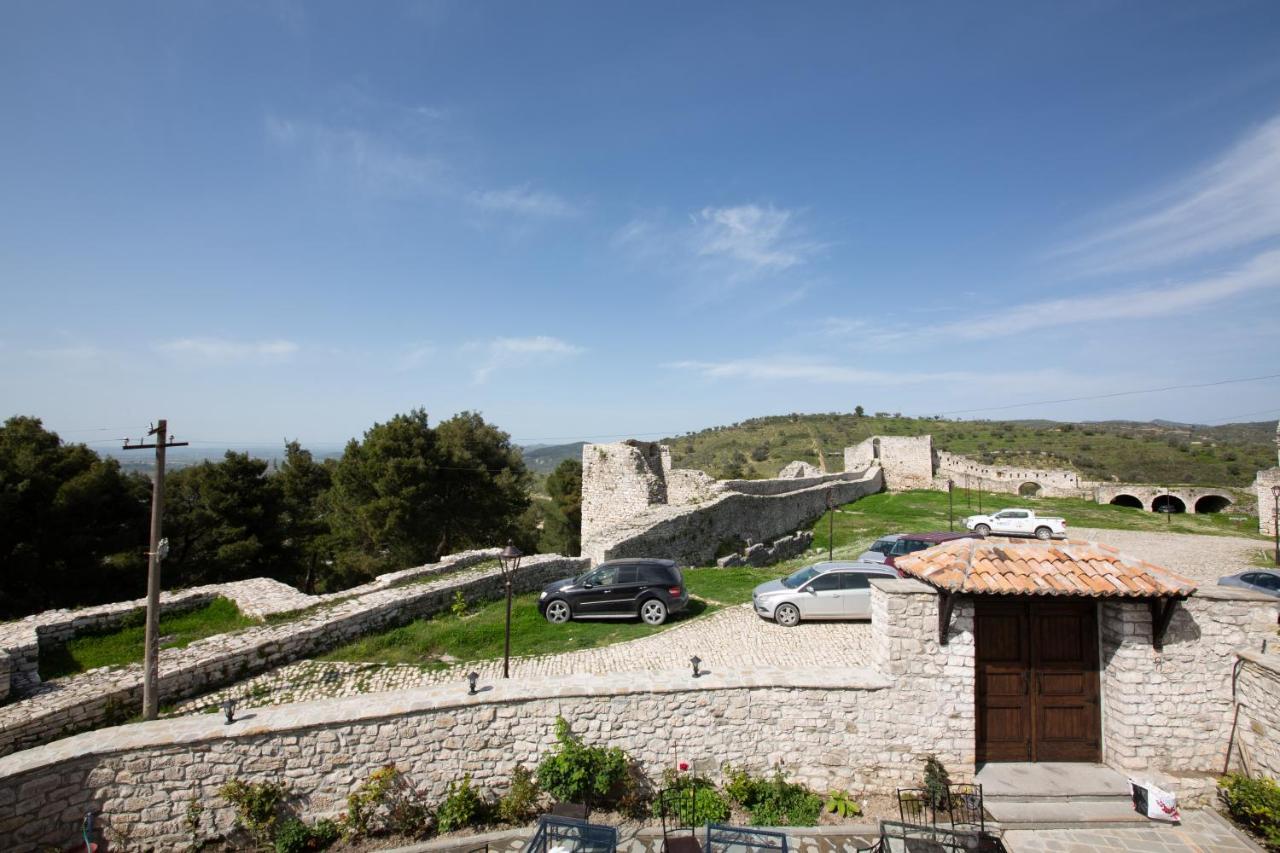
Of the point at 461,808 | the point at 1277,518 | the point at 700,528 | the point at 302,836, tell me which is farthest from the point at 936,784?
the point at 1277,518

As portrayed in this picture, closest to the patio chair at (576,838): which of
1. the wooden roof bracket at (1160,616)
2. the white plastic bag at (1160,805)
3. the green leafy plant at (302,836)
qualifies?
the green leafy plant at (302,836)

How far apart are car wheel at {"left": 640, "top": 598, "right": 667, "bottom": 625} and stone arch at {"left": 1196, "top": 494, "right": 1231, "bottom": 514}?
39847 mm

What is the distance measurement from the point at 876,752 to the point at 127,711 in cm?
1161

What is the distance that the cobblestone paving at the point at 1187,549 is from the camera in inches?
686

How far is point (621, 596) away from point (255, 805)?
7.24 meters

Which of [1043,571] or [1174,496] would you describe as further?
[1174,496]

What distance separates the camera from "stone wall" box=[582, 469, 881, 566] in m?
18.0

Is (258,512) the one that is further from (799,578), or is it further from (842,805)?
(842,805)

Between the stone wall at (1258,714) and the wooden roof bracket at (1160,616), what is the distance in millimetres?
979

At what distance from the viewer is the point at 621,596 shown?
42.7 feet

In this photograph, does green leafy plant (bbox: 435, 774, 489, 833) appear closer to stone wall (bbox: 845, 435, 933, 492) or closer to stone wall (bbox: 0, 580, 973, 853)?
stone wall (bbox: 0, 580, 973, 853)

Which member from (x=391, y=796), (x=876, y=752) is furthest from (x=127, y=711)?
(x=876, y=752)

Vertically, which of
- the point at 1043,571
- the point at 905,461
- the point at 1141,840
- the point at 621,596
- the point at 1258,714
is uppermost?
the point at 905,461

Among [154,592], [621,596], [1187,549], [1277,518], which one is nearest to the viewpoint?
[154,592]
